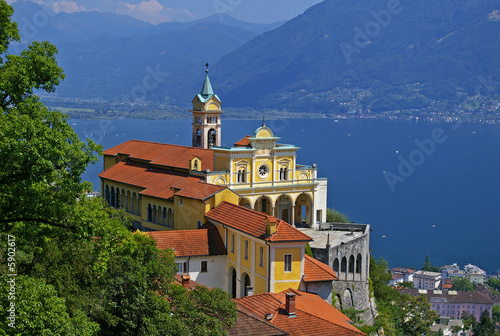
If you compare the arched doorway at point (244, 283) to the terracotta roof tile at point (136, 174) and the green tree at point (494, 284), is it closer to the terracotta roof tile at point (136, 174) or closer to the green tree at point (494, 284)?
the terracotta roof tile at point (136, 174)

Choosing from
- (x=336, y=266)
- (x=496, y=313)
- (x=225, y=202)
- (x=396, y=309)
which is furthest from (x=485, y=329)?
(x=225, y=202)

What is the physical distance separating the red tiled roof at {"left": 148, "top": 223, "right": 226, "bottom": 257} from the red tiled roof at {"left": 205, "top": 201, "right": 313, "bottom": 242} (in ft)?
3.30

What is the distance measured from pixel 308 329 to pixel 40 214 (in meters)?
13.6

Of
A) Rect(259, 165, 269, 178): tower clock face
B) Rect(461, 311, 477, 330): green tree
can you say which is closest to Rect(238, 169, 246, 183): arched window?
Rect(259, 165, 269, 178): tower clock face

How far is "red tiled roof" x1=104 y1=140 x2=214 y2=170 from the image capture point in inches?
1945

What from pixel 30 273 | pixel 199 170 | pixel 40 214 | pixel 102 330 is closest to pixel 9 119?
pixel 40 214

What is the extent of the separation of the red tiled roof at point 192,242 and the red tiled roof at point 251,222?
1.01 metres

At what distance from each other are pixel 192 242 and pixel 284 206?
43.8 ft

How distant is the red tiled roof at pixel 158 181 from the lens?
138 feet

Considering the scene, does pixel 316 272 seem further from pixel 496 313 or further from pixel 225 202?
pixel 496 313

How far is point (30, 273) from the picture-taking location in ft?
60.7

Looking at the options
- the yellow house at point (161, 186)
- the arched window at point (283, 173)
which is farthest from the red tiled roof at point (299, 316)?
the arched window at point (283, 173)

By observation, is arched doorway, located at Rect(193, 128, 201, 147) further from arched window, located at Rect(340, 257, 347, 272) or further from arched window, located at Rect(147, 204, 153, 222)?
arched window, located at Rect(340, 257, 347, 272)

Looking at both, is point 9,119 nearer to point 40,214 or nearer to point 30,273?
Result: point 40,214
